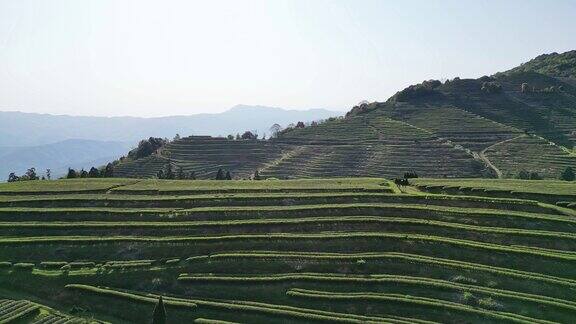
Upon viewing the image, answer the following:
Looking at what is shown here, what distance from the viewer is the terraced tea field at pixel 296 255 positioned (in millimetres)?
47906

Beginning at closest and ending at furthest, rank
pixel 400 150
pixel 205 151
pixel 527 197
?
pixel 527 197 → pixel 400 150 → pixel 205 151

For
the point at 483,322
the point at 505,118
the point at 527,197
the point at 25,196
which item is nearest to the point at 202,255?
the point at 483,322

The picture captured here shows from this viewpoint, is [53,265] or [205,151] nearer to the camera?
[53,265]

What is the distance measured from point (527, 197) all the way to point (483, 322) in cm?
2958

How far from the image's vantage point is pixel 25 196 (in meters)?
77.5

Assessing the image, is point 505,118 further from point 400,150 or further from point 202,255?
point 202,255

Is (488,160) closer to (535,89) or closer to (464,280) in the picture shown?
(535,89)

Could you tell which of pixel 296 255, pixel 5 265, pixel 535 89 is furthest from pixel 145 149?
pixel 535 89

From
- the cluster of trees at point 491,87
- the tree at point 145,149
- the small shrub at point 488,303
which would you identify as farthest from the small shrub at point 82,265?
the cluster of trees at point 491,87

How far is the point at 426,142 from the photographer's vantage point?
142 metres

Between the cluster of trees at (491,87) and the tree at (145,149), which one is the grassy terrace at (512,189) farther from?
the cluster of trees at (491,87)

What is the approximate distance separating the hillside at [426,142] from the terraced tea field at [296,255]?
52.0 metres

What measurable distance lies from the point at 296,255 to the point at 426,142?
9510 cm

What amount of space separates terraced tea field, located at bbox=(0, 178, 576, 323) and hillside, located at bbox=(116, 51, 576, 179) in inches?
2046
